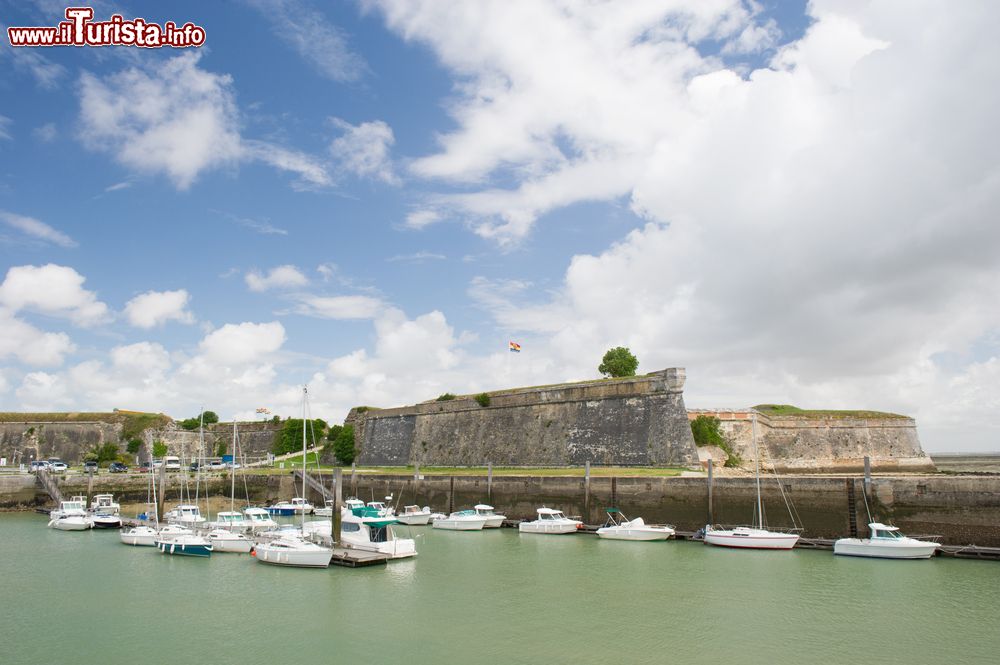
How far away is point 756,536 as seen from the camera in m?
19.9

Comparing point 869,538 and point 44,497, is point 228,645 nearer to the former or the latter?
point 869,538

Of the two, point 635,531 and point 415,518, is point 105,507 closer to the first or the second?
point 415,518

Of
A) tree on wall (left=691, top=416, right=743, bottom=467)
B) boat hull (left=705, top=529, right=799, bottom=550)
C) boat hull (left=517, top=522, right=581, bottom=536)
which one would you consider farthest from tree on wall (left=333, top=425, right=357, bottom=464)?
boat hull (left=705, top=529, right=799, bottom=550)

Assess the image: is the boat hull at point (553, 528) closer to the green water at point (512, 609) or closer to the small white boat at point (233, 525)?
the green water at point (512, 609)

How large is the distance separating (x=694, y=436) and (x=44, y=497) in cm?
3491

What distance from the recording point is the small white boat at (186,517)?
85.3 ft

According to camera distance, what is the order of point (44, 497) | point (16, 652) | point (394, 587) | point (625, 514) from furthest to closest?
1. point (44, 497)
2. point (625, 514)
3. point (394, 587)
4. point (16, 652)

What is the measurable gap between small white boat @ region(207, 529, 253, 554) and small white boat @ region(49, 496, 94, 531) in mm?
9398

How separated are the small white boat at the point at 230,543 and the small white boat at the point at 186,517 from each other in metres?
4.20

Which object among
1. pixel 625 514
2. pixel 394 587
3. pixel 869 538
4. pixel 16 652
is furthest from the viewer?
pixel 625 514

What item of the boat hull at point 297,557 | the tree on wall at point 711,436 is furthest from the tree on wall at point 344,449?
the boat hull at point 297,557

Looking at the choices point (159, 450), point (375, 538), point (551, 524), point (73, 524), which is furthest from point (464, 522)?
point (159, 450)

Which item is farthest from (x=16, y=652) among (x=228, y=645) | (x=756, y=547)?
(x=756, y=547)

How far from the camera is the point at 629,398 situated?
31.1 metres
